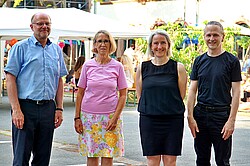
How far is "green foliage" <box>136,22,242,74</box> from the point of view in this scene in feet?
75.6

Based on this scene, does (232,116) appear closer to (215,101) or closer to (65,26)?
(215,101)

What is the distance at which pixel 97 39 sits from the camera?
753 cm

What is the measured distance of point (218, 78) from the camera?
264 inches

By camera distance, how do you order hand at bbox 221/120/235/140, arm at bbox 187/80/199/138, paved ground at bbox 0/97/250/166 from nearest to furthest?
hand at bbox 221/120/235/140, arm at bbox 187/80/199/138, paved ground at bbox 0/97/250/166

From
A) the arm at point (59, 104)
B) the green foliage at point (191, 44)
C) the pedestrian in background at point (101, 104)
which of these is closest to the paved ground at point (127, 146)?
the pedestrian in background at point (101, 104)

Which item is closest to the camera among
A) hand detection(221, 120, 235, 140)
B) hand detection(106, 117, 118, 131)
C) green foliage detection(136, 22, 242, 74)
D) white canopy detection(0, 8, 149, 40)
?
hand detection(221, 120, 235, 140)

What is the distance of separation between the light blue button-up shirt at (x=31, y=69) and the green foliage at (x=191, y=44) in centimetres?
1610

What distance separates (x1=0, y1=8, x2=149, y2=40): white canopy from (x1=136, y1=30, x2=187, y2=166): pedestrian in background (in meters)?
11.8

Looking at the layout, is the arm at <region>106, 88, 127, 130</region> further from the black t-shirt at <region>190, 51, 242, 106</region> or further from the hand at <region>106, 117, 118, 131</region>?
the black t-shirt at <region>190, 51, 242, 106</region>

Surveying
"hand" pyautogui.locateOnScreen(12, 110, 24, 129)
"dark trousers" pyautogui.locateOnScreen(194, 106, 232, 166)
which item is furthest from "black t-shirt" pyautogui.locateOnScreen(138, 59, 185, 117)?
"hand" pyautogui.locateOnScreen(12, 110, 24, 129)

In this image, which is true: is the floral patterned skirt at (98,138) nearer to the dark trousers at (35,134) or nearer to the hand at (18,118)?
the dark trousers at (35,134)

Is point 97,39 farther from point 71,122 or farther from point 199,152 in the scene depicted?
point 71,122

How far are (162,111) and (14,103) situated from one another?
1483mm

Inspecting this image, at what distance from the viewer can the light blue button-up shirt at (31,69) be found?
6816mm
